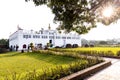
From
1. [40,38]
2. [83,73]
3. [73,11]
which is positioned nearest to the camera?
[83,73]

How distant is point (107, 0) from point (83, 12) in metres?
2.67

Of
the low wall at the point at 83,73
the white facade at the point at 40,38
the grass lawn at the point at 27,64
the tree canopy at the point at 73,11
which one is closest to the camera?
the low wall at the point at 83,73

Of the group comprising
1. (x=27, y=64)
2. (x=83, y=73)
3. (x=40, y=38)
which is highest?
(x=40, y=38)

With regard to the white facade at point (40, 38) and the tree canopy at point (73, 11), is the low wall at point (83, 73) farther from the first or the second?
the white facade at point (40, 38)

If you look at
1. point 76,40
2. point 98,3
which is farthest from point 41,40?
point 98,3

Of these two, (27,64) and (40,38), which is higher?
(40,38)

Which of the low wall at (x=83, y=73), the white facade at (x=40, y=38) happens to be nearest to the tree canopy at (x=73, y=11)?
the low wall at (x=83, y=73)

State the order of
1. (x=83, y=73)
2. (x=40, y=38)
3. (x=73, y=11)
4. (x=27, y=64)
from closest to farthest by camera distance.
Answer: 1. (x=83, y=73)
2. (x=73, y=11)
3. (x=27, y=64)
4. (x=40, y=38)

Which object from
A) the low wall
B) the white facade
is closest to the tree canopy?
the low wall

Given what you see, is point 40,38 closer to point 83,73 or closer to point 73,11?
point 73,11

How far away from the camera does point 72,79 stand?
8.88m

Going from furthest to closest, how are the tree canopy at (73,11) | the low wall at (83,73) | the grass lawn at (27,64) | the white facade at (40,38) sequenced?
the white facade at (40,38) < the grass lawn at (27,64) < the tree canopy at (73,11) < the low wall at (83,73)

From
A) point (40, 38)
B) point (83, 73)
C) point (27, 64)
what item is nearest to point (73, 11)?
point (83, 73)

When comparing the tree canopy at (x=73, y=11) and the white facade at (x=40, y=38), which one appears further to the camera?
the white facade at (x=40, y=38)
